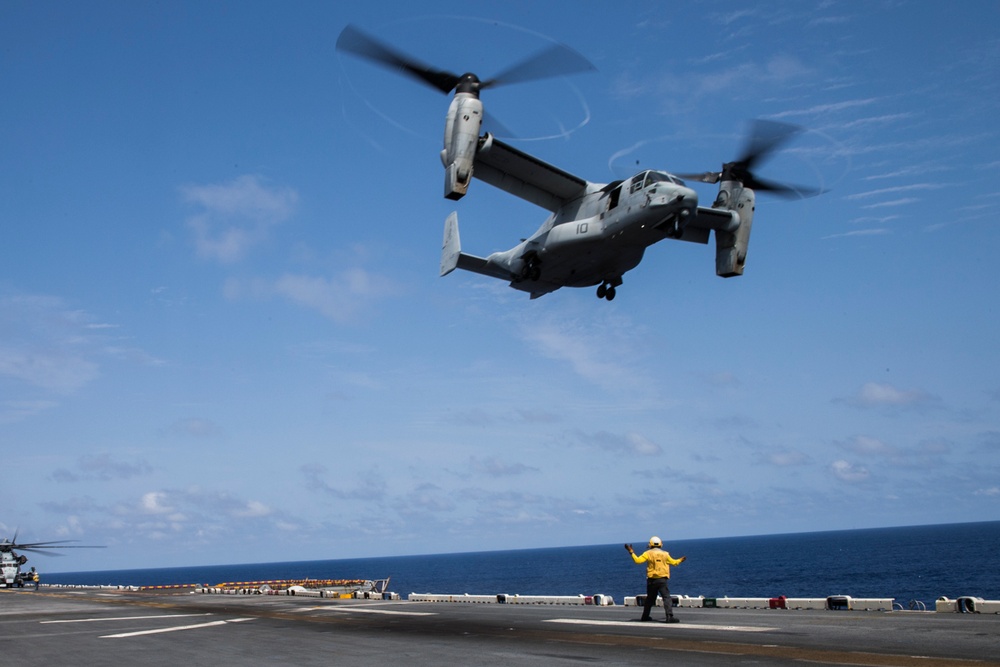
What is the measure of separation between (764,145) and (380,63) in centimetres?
1512

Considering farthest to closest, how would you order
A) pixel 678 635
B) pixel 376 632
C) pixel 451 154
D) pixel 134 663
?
pixel 451 154, pixel 376 632, pixel 678 635, pixel 134 663

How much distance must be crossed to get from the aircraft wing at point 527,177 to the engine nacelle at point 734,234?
19.0ft

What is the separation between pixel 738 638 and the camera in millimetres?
13578

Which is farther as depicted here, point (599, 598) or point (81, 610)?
point (81, 610)

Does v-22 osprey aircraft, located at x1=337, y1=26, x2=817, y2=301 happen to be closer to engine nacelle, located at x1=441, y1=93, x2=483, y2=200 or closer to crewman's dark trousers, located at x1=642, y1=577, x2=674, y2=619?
engine nacelle, located at x1=441, y1=93, x2=483, y2=200

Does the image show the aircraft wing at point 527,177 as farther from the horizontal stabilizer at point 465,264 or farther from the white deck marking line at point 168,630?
the white deck marking line at point 168,630

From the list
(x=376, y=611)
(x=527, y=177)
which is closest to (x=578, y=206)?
(x=527, y=177)

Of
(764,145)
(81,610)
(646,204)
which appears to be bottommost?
(81,610)

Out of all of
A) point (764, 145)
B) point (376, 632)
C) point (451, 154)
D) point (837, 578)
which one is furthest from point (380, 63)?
point (837, 578)

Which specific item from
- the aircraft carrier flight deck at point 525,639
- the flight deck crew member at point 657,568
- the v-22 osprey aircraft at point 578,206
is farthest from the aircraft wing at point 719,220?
the flight deck crew member at point 657,568

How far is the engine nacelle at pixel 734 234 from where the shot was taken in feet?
100

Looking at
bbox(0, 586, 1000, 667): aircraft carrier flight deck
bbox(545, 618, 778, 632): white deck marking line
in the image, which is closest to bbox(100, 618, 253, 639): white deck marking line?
bbox(0, 586, 1000, 667): aircraft carrier flight deck

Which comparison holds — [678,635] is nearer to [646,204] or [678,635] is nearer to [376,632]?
[376,632]

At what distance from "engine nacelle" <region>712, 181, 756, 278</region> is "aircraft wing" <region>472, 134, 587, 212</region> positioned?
228 inches
